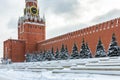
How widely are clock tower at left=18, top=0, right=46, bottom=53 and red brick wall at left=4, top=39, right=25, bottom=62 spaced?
4.23 ft

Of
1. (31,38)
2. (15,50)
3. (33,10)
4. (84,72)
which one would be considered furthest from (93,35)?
(84,72)

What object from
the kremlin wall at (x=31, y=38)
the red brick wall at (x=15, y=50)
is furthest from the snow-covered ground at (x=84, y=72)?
the red brick wall at (x=15, y=50)

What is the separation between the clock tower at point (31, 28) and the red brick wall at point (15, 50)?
1290mm

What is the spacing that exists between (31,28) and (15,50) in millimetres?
7771

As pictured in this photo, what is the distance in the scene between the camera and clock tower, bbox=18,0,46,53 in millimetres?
69500

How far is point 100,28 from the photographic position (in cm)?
4566

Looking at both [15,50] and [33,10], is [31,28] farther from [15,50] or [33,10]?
[15,50]

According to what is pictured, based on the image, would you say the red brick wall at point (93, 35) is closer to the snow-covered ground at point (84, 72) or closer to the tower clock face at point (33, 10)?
the tower clock face at point (33, 10)

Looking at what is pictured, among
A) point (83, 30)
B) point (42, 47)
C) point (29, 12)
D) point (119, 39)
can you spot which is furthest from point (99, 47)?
point (29, 12)

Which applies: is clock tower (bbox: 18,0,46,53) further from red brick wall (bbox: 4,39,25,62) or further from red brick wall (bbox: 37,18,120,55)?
red brick wall (bbox: 37,18,120,55)

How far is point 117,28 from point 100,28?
194 inches

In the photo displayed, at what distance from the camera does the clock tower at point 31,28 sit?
69500 millimetres

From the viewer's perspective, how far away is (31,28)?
232 ft

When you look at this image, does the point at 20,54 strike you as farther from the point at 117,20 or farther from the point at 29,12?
the point at 117,20
